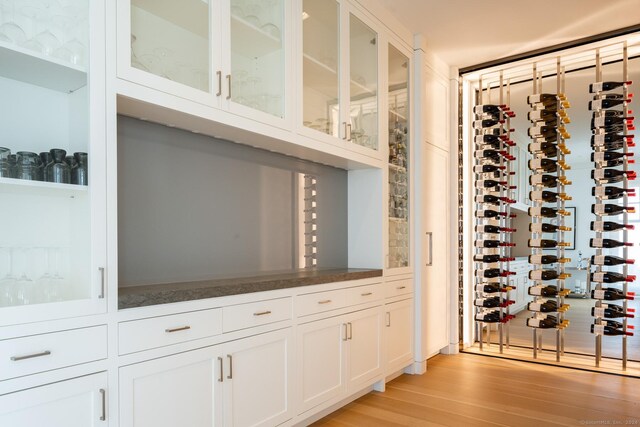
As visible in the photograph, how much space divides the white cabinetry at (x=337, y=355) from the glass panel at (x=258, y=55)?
4.16 ft

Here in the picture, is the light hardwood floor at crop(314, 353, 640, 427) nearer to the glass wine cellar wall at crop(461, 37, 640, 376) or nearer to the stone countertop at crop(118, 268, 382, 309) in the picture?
the glass wine cellar wall at crop(461, 37, 640, 376)

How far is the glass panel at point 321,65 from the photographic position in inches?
100

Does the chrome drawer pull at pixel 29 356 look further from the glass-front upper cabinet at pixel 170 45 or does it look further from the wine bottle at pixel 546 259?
the wine bottle at pixel 546 259

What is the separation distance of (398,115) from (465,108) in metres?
1.34

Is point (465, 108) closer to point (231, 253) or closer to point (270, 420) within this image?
point (231, 253)

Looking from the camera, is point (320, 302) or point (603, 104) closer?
point (320, 302)

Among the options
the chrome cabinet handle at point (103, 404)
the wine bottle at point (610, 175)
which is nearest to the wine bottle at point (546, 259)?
the wine bottle at point (610, 175)

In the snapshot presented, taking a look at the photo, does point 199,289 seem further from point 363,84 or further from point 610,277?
point 610,277

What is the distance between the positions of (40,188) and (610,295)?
164 inches

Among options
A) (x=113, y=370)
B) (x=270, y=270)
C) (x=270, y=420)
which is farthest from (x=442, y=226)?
(x=113, y=370)

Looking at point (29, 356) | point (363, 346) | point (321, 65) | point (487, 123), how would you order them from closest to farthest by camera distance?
point (29, 356) < point (321, 65) < point (363, 346) < point (487, 123)

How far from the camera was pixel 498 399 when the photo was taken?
3.02 meters

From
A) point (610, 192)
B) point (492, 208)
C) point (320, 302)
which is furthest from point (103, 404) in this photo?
point (610, 192)

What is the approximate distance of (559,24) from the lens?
3.44m
